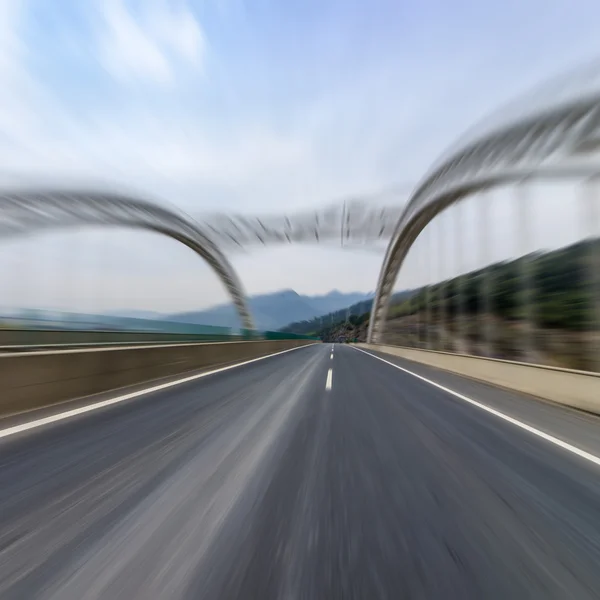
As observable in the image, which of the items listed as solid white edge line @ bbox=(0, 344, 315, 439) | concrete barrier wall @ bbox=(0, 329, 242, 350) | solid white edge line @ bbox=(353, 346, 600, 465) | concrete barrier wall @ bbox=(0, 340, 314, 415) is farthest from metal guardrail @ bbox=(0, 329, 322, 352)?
solid white edge line @ bbox=(353, 346, 600, 465)

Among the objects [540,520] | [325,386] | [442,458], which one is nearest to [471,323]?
[325,386]

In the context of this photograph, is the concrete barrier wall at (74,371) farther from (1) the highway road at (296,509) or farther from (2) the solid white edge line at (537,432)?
(2) the solid white edge line at (537,432)

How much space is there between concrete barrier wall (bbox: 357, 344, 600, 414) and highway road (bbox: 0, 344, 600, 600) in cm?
185

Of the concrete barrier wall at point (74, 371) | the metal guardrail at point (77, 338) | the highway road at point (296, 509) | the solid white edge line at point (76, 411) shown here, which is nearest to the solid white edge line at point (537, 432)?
the highway road at point (296, 509)

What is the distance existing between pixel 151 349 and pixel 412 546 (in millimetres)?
10396

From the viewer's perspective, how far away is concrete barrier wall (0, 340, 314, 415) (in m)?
6.65

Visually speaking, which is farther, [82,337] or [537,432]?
[82,337]

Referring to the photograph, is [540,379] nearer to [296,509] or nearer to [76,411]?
[296,509]

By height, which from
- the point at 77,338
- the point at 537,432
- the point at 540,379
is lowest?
the point at 537,432

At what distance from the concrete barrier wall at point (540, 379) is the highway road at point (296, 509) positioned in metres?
1.85

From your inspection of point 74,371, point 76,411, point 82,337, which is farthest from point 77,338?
point 76,411

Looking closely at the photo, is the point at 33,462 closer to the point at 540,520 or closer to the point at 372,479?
the point at 372,479

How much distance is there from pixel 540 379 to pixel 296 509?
29.2ft

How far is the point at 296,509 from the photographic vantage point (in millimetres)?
3521
